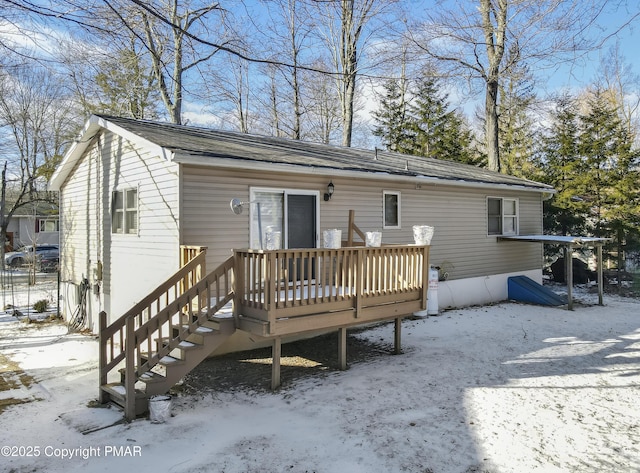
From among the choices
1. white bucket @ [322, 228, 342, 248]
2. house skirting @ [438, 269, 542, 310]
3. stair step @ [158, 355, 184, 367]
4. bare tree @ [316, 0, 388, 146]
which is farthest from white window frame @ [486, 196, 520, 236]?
stair step @ [158, 355, 184, 367]

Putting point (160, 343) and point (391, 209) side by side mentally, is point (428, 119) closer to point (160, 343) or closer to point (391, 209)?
point (391, 209)

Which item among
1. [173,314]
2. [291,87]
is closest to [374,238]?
[173,314]

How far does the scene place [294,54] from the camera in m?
21.5

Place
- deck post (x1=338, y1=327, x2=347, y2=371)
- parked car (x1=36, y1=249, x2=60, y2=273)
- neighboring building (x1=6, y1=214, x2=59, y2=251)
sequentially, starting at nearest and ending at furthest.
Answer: deck post (x1=338, y1=327, x2=347, y2=371) → parked car (x1=36, y1=249, x2=60, y2=273) → neighboring building (x1=6, y1=214, x2=59, y2=251)

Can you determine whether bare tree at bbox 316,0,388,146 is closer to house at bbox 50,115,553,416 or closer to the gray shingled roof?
house at bbox 50,115,553,416

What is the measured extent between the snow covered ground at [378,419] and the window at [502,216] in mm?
5500

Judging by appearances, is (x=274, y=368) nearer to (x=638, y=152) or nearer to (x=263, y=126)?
(x=638, y=152)

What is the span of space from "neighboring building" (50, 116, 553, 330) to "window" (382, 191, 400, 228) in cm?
2

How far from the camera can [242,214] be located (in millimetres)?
7465

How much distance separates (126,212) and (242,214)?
8.56 ft

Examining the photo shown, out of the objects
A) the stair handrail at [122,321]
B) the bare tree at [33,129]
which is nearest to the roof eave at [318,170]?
the stair handrail at [122,321]

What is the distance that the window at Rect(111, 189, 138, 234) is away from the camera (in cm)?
832

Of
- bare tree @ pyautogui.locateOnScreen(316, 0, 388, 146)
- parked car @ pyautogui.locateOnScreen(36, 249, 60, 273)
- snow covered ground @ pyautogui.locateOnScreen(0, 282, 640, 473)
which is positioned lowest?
snow covered ground @ pyautogui.locateOnScreen(0, 282, 640, 473)

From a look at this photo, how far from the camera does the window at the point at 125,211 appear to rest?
27.3 ft
